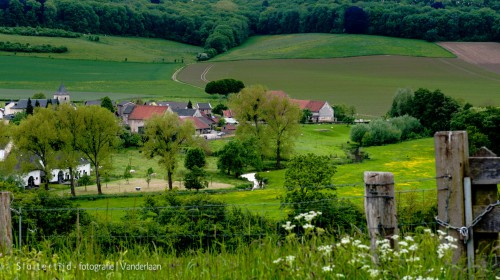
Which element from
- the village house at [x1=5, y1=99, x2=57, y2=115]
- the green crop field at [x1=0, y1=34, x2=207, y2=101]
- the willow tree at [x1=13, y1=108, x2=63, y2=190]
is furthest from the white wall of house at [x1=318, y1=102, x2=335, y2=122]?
the willow tree at [x1=13, y1=108, x2=63, y2=190]

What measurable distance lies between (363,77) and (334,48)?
2599cm

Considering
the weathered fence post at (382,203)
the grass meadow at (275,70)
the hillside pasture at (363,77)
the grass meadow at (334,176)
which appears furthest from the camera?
the grass meadow at (275,70)

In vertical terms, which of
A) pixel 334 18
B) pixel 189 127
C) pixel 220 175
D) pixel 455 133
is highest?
pixel 334 18

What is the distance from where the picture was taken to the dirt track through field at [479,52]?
14338cm

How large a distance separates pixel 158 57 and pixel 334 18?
5383 centimetres

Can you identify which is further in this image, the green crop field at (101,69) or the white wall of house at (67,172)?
the green crop field at (101,69)

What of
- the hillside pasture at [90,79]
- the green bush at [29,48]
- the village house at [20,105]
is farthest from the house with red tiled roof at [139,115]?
the green bush at [29,48]

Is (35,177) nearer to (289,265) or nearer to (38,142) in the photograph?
(38,142)

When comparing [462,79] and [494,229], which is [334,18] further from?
[494,229]

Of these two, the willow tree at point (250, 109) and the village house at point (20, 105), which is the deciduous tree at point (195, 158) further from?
the village house at point (20, 105)

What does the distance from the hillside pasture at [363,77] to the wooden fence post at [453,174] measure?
10074 centimetres

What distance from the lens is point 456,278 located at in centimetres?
618

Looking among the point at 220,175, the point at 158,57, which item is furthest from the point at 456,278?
the point at 158,57

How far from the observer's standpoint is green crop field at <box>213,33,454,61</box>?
522ft
